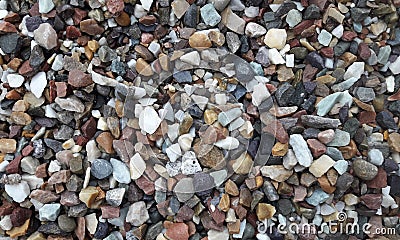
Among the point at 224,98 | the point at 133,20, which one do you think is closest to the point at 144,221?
the point at 224,98

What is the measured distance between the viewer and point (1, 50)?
973 mm

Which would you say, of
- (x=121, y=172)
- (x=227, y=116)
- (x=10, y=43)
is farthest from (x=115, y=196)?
(x=10, y=43)

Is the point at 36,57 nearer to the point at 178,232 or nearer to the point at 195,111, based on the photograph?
the point at 195,111

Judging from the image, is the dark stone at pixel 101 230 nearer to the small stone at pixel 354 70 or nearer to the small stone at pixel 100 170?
the small stone at pixel 100 170

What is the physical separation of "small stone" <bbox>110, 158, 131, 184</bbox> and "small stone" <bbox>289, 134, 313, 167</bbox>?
31 cm

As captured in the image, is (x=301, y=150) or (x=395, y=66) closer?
(x=301, y=150)

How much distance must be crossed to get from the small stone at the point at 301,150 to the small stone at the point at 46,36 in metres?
0.49

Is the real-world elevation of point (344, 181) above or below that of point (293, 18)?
below

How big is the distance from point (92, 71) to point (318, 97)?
1.41ft

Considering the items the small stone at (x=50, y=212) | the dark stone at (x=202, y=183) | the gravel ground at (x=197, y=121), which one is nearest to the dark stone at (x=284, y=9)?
the gravel ground at (x=197, y=121)

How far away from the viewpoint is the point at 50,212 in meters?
0.92

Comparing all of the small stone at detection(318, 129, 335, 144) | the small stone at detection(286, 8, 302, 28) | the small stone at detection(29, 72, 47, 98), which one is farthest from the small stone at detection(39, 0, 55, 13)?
the small stone at detection(318, 129, 335, 144)

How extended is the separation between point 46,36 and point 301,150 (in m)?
0.52

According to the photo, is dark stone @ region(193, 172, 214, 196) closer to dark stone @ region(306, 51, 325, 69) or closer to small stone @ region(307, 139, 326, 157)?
small stone @ region(307, 139, 326, 157)
